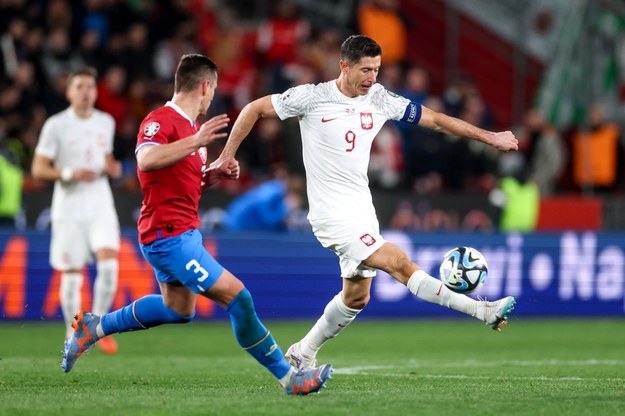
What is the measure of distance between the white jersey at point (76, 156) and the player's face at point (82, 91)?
0.59 ft

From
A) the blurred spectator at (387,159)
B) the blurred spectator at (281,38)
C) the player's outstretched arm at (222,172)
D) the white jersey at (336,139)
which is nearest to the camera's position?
the player's outstretched arm at (222,172)

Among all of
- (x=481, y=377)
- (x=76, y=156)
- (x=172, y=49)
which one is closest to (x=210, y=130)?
(x=481, y=377)

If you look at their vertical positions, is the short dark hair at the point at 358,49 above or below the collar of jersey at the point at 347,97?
above

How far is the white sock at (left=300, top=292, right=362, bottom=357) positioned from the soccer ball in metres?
1.12

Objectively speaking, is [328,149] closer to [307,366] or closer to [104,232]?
[307,366]

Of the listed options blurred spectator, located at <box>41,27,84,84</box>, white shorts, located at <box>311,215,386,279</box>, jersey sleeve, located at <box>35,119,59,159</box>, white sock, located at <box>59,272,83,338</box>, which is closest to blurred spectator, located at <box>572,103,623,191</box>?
blurred spectator, located at <box>41,27,84,84</box>

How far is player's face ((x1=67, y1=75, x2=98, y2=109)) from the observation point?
1191cm

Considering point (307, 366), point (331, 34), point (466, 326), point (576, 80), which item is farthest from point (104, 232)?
point (576, 80)

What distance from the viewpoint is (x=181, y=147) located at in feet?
24.8

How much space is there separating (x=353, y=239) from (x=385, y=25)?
11977 mm

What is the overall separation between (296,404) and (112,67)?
1181cm

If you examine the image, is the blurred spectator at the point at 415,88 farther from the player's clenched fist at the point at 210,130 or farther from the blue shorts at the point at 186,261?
the player's clenched fist at the point at 210,130

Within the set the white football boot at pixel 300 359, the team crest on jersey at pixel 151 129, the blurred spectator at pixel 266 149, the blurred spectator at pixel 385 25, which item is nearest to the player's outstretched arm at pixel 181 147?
the team crest on jersey at pixel 151 129

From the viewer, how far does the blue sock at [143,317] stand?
8.43 meters
